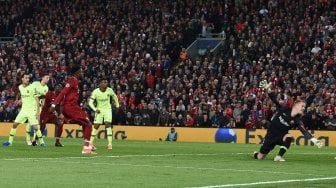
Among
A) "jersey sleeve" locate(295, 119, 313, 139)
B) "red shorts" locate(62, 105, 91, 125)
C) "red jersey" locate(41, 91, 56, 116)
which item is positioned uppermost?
"red jersey" locate(41, 91, 56, 116)

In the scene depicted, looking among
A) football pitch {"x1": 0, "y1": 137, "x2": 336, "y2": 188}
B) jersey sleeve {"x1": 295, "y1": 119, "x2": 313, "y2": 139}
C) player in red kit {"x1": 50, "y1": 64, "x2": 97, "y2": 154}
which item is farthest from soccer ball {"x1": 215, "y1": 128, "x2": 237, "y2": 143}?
jersey sleeve {"x1": 295, "y1": 119, "x2": 313, "y2": 139}

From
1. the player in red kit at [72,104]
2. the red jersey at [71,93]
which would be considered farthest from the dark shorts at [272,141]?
the red jersey at [71,93]

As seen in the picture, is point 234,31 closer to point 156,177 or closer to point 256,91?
point 256,91

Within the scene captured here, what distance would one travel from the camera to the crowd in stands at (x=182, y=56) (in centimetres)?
4012

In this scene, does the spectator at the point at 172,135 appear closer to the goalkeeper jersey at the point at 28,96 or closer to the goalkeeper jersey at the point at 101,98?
the goalkeeper jersey at the point at 28,96

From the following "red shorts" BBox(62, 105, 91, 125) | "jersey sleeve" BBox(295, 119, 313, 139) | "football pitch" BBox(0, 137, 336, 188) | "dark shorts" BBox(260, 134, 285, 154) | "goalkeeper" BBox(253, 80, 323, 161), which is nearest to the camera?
"football pitch" BBox(0, 137, 336, 188)

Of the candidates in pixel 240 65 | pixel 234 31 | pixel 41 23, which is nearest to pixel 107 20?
pixel 41 23

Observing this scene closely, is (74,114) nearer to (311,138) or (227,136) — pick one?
(311,138)

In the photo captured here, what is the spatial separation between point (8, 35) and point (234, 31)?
55.5ft

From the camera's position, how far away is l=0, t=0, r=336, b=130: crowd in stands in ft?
132

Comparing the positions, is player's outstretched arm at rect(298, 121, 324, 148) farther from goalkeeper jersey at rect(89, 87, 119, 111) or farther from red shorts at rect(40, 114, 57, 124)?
red shorts at rect(40, 114, 57, 124)

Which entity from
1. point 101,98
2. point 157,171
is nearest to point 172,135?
point 101,98

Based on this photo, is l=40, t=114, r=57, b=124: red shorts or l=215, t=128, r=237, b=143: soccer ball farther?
l=215, t=128, r=237, b=143: soccer ball

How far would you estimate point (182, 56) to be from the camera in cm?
4744
